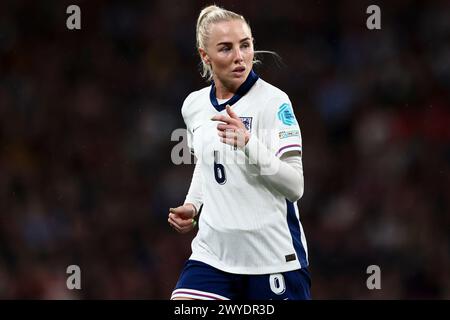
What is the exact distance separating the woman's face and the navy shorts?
2.94 feet

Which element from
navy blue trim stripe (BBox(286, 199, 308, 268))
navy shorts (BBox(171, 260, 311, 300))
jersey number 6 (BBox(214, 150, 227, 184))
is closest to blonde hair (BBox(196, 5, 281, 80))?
jersey number 6 (BBox(214, 150, 227, 184))

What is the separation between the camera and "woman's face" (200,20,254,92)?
4.32 metres

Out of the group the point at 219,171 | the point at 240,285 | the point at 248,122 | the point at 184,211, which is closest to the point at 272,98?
the point at 248,122

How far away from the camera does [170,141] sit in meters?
9.76

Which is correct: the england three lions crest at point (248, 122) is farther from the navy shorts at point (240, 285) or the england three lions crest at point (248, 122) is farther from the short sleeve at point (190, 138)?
the navy shorts at point (240, 285)

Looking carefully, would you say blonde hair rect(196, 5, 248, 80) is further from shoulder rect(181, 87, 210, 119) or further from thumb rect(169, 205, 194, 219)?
thumb rect(169, 205, 194, 219)

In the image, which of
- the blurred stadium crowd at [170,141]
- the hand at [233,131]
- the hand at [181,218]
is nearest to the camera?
the hand at [233,131]

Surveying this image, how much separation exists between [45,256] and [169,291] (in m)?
1.30

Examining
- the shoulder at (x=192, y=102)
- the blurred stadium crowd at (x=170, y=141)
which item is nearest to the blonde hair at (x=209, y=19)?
the shoulder at (x=192, y=102)

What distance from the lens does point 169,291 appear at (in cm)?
872

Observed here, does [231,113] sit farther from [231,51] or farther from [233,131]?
[231,51]

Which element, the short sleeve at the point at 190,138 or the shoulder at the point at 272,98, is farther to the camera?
the short sleeve at the point at 190,138

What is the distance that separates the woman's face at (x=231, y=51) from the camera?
432cm
